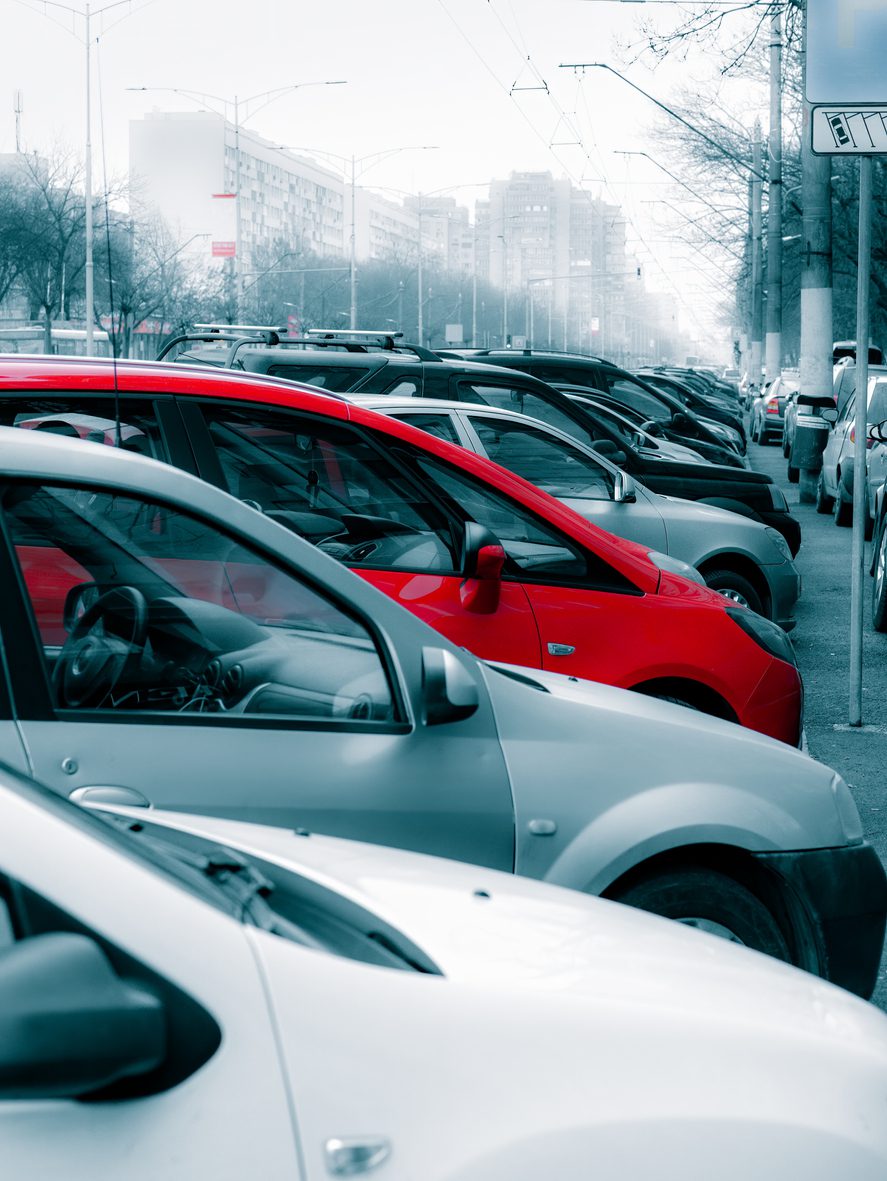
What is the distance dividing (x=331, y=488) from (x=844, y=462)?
44.4 ft

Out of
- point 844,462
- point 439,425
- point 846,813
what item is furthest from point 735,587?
point 844,462

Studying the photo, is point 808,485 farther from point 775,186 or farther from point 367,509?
point 367,509

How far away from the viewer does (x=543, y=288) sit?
522 feet

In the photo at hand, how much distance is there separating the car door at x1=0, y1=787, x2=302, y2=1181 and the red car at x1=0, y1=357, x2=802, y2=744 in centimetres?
322

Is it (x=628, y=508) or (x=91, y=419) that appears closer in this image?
(x=91, y=419)

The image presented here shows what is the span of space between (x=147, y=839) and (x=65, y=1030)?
2.17 ft

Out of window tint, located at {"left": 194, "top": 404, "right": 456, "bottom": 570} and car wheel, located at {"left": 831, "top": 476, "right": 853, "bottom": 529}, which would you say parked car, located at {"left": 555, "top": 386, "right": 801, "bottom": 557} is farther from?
window tint, located at {"left": 194, "top": 404, "right": 456, "bottom": 570}

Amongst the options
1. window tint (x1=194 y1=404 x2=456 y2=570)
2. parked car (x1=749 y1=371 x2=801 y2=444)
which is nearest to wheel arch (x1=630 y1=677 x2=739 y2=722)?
window tint (x1=194 y1=404 x2=456 y2=570)

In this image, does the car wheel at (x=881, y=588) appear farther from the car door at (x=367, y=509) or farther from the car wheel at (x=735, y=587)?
the car door at (x=367, y=509)

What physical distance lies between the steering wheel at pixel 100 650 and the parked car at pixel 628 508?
5325mm

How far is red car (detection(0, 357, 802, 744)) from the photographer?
206 inches

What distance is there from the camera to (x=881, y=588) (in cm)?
1094

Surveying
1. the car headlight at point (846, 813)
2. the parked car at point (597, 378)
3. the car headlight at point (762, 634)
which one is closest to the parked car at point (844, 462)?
the parked car at point (597, 378)

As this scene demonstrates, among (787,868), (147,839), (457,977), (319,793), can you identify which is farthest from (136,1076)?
(787,868)
